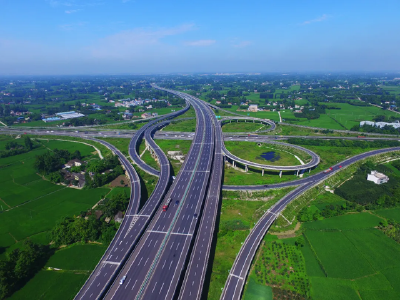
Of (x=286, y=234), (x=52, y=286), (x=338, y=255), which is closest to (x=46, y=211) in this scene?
(x=52, y=286)

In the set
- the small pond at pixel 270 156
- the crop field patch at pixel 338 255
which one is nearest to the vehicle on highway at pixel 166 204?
the crop field patch at pixel 338 255

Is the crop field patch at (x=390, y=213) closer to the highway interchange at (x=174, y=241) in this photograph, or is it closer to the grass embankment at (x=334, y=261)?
the grass embankment at (x=334, y=261)

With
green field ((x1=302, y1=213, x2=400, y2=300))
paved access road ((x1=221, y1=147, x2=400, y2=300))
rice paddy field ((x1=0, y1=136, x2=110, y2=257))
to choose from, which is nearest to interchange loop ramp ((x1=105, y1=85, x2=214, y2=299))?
paved access road ((x1=221, y1=147, x2=400, y2=300))

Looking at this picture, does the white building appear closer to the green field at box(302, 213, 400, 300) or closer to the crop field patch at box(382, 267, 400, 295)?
the green field at box(302, 213, 400, 300)

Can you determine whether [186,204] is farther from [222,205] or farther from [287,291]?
[287,291]

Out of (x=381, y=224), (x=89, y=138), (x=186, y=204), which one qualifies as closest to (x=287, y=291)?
(x=186, y=204)

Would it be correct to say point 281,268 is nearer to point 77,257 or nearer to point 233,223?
point 233,223
